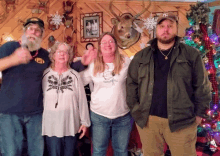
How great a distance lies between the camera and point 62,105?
1652 mm

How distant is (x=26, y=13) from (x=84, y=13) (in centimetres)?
108

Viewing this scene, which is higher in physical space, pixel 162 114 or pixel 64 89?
pixel 64 89

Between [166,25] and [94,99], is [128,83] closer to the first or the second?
[94,99]

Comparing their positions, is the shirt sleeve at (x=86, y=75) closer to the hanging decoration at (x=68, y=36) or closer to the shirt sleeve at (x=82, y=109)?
the shirt sleeve at (x=82, y=109)

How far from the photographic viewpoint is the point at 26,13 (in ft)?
11.2

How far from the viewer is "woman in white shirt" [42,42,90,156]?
1.66m

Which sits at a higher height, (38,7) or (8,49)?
(38,7)

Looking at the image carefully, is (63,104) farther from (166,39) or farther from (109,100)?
(166,39)

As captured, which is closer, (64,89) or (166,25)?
(166,25)

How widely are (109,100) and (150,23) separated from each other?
2.29 metres

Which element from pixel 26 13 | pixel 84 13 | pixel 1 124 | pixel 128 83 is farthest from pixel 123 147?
pixel 26 13

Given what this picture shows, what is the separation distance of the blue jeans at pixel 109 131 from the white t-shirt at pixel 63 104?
108 mm

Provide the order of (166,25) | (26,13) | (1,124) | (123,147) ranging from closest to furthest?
(166,25)
(1,124)
(123,147)
(26,13)

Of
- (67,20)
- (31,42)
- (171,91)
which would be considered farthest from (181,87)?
(67,20)
